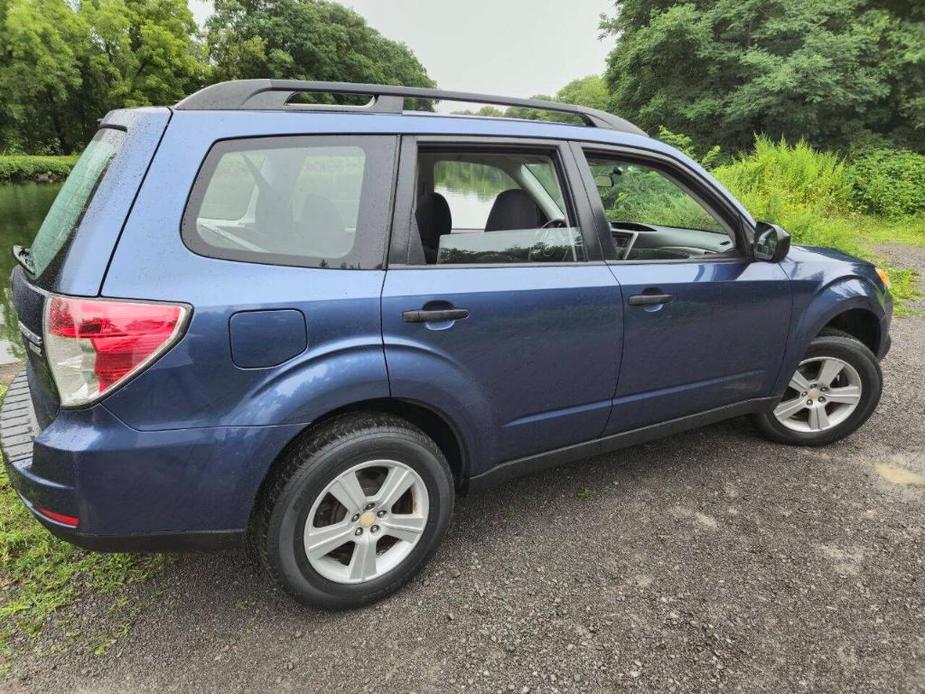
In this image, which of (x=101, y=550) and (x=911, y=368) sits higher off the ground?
(x=101, y=550)

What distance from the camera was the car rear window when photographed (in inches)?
71.0

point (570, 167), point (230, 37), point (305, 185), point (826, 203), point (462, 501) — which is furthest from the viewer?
point (230, 37)

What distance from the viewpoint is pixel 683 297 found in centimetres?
265

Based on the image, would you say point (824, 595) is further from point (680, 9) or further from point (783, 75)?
point (680, 9)

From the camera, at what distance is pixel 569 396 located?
8.13 feet

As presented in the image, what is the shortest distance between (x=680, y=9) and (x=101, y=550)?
61.3 ft

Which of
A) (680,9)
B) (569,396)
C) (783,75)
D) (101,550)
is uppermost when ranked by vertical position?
(680,9)

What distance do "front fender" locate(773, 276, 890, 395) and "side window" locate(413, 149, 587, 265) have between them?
1.40 m

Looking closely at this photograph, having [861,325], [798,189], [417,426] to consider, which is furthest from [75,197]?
[798,189]

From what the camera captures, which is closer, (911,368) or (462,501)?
(462,501)

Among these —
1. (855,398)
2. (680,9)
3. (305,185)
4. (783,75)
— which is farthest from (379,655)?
(680,9)

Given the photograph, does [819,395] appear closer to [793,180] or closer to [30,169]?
[793,180]

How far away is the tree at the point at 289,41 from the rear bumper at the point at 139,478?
177 feet

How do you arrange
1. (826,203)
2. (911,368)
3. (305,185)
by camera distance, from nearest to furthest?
(305,185) < (911,368) < (826,203)
